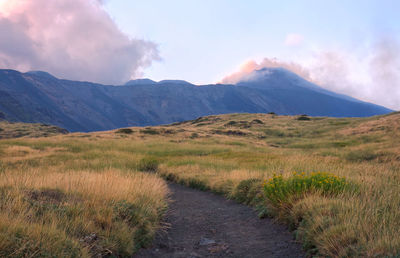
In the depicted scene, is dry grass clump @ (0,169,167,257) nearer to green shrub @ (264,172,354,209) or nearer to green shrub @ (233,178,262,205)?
green shrub @ (264,172,354,209)

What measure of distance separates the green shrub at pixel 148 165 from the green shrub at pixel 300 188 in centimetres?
1357

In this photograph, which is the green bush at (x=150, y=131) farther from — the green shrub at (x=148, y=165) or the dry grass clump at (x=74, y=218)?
the dry grass clump at (x=74, y=218)

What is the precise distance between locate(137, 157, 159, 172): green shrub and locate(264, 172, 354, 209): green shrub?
13.6 m

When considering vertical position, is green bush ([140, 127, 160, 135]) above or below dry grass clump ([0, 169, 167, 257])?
below

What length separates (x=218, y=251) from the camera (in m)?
6.42

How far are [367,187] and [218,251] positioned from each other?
460cm

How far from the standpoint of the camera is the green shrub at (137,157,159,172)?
21.1 m

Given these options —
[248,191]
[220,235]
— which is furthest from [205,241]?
[248,191]

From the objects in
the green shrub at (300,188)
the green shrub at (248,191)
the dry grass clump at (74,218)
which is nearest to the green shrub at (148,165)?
the green shrub at (248,191)

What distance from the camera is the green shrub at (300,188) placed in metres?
7.79

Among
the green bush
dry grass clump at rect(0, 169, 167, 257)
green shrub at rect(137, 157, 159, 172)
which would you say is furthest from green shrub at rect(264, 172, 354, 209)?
the green bush

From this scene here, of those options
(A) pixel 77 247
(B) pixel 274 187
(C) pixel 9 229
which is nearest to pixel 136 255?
(A) pixel 77 247

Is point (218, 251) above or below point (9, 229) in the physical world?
below

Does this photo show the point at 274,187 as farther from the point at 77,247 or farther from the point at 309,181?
the point at 77,247
